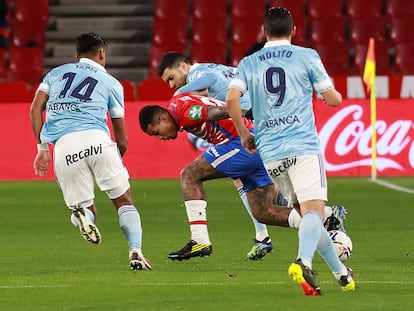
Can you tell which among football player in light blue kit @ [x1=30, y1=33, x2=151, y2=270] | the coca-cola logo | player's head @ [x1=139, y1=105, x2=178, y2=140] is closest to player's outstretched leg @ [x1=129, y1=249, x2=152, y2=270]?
football player in light blue kit @ [x1=30, y1=33, x2=151, y2=270]

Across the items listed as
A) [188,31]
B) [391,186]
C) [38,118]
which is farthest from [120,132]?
[188,31]

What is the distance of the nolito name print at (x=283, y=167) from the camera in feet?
28.5

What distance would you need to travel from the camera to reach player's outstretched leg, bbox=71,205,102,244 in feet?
33.0

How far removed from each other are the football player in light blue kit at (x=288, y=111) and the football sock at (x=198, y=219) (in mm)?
2252

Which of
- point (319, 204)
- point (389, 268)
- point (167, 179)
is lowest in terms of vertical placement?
point (167, 179)

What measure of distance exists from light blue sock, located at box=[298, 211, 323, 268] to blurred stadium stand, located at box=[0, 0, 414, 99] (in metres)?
16.2

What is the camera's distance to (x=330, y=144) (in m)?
20.0

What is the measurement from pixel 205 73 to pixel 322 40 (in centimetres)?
1441

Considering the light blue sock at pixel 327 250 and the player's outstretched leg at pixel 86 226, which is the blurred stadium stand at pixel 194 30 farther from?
the light blue sock at pixel 327 250

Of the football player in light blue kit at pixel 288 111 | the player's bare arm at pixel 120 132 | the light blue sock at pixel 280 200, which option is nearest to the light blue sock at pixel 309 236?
the football player in light blue kit at pixel 288 111

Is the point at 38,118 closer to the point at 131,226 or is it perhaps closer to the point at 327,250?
the point at 131,226

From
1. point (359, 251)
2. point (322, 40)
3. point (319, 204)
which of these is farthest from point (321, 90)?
point (322, 40)

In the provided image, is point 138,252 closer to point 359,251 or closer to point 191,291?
point 191,291

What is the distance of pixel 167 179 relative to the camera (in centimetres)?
2034
